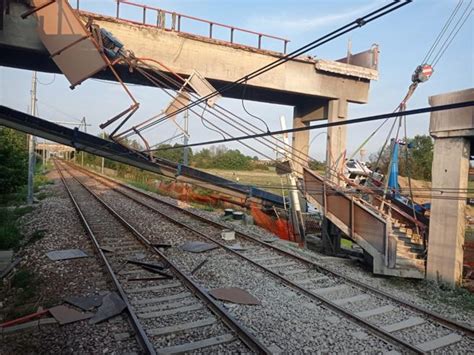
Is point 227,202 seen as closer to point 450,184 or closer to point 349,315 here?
point 450,184

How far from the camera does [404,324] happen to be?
5.87 metres

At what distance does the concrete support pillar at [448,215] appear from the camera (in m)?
8.21

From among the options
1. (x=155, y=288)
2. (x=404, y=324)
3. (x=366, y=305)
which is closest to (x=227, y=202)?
(x=155, y=288)

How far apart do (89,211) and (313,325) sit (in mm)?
12975

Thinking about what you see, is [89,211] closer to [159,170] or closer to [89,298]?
[159,170]

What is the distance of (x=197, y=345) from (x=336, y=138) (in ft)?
38.7

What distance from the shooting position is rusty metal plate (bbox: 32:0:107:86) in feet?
35.4

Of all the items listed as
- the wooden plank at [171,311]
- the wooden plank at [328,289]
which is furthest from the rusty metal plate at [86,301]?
the wooden plank at [328,289]

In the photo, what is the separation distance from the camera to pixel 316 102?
54.6ft

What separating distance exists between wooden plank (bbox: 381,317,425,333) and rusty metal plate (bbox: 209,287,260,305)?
2.07 metres

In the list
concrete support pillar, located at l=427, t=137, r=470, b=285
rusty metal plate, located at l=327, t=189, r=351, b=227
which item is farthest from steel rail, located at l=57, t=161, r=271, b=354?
concrete support pillar, located at l=427, t=137, r=470, b=285

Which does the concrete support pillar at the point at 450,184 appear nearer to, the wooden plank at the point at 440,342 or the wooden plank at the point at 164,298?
the wooden plank at the point at 440,342

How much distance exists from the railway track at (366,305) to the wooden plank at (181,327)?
2.17 meters

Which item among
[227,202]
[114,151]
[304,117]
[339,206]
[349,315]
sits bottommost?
[349,315]
